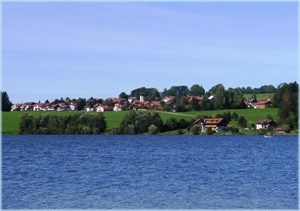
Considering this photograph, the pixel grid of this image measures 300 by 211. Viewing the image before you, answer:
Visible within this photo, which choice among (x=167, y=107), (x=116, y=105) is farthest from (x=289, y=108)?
(x=116, y=105)

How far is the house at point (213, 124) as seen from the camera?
403ft

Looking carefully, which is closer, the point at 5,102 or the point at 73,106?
the point at 5,102

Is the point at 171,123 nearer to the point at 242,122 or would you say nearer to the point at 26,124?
the point at 242,122

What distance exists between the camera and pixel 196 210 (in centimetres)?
2430

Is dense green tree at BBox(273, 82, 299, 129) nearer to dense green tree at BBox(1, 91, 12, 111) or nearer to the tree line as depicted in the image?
the tree line

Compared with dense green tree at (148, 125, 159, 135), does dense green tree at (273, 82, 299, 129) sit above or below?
above

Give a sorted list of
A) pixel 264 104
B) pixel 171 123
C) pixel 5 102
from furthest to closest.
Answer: pixel 264 104 < pixel 5 102 < pixel 171 123

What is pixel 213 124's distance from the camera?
12294cm

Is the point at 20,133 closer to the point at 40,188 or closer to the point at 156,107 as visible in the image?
the point at 156,107

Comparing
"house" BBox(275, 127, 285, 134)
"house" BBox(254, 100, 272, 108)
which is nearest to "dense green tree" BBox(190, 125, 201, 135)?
"house" BBox(275, 127, 285, 134)

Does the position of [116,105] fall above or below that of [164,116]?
above

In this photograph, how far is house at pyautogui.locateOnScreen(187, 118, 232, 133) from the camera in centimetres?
12298

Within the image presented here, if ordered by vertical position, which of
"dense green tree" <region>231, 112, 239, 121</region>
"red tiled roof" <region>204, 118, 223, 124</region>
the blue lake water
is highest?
"dense green tree" <region>231, 112, 239, 121</region>

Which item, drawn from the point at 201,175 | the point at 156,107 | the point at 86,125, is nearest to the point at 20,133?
the point at 86,125
